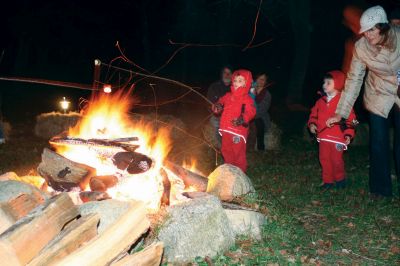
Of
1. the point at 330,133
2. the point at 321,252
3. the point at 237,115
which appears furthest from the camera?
the point at 237,115

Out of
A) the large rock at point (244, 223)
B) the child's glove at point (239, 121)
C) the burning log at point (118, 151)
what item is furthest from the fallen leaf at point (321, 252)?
the child's glove at point (239, 121)

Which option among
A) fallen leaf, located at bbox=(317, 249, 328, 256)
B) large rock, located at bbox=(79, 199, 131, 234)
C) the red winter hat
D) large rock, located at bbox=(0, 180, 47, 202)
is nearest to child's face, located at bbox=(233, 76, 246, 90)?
the red winter hat

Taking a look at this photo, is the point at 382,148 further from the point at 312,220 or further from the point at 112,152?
the point at 112,152

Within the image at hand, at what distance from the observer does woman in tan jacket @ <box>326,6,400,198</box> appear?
6020 millimetres

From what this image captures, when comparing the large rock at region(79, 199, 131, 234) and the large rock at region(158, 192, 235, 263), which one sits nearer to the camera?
the large rock at region(79, 199, 131, 234)

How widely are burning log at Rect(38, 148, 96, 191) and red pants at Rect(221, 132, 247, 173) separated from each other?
105 inches

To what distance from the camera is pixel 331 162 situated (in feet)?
24.5

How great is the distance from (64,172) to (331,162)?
4.37 metres

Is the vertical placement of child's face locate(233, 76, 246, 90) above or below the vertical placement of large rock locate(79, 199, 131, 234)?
above

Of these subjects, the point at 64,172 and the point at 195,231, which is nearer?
the point at 195,231

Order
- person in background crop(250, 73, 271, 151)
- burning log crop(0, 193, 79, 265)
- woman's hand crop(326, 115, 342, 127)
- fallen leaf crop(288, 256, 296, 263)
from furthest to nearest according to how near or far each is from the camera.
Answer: person in background crop(250, 73, 271, 151)
woman's hand crop(326, 115, 342, 127)
fallen leaf crop(288, 256, 296, 263)
burning log crop(0, 193, 79, 265)

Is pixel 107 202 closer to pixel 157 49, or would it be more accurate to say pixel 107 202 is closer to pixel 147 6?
pixel 147 6

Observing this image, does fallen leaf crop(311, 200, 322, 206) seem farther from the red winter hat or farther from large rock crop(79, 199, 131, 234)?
large rock crop(79, 199, 131, 234)

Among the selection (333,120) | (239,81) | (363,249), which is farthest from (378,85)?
(363,249)
